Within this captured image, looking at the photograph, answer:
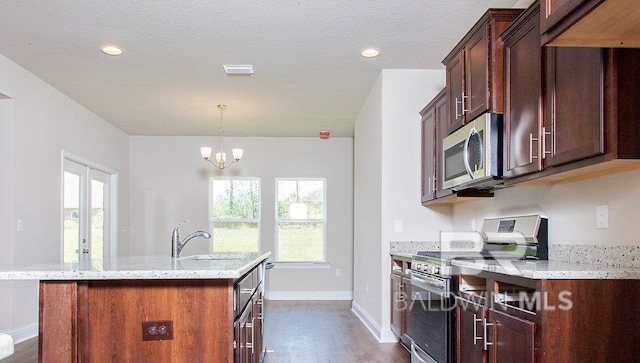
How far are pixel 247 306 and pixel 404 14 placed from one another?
2238mm

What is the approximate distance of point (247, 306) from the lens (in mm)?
2793

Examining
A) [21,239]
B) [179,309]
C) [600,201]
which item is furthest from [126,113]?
[600,201]

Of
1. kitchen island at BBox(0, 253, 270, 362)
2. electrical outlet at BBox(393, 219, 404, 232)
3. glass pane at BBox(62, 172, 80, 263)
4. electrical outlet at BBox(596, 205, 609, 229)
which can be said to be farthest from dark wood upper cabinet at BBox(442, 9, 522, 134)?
glass pane at BBox(62, 172, 80, 263)

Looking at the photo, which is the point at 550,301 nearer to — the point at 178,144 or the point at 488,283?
the point at 488,283

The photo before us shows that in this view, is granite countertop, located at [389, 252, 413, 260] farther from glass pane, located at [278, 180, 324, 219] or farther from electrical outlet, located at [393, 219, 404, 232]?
glass pane, located at [278, 180, 324, 219]

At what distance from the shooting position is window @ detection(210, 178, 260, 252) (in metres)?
8.31

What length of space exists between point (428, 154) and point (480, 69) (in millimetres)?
1578

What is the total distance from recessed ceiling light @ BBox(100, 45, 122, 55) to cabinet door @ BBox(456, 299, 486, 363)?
329 centimetres

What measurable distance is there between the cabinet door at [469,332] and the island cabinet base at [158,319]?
1280 millimetres

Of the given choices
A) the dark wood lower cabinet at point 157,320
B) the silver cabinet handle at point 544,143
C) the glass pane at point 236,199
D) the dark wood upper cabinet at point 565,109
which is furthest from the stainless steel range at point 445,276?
the glass pane at point 236,199

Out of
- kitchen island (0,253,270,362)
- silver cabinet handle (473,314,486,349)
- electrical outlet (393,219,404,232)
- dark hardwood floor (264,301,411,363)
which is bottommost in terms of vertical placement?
dark hardwood floor (264,301,411,363)

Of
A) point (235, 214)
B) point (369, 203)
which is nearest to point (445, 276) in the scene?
point (369, 203)

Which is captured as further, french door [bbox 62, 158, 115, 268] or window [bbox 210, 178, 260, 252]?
window [bbox 210, 178, 260, 252]

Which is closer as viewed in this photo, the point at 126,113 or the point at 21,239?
the point at 21,239
